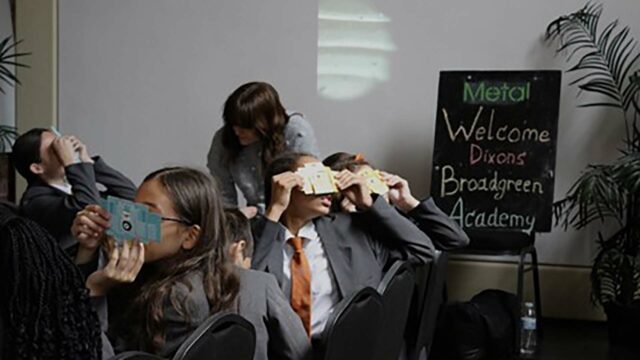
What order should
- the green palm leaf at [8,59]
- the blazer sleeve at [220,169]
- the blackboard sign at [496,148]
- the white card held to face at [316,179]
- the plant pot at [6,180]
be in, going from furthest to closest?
the plant pot at [6,180]
the green palm leaf at [8,59]
the blackboard sign at [496,148]
the blazer sleeve at [220,169]
the white card held to face at [316,179]

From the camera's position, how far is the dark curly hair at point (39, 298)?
1.27 meters

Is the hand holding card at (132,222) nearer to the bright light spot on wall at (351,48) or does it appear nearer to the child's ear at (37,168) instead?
the child's ear at (37,168)

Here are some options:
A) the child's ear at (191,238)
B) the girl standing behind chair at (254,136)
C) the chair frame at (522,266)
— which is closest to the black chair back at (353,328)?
the child's ear at (191,238)

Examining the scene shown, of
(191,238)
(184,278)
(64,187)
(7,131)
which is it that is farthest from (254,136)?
(7,131)

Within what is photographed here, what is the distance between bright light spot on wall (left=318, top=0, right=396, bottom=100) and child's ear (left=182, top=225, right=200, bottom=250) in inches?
138

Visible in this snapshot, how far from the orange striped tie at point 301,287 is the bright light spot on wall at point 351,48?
9.56 ft

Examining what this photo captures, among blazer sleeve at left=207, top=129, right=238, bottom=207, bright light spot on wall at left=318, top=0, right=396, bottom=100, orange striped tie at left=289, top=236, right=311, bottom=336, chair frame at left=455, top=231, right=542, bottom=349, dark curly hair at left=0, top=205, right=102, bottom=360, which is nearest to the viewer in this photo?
dark curly hair at left=0, top=205, right=102, bottom=360

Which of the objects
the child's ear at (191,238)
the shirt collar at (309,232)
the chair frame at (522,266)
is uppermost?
the child's ear at (191,238)

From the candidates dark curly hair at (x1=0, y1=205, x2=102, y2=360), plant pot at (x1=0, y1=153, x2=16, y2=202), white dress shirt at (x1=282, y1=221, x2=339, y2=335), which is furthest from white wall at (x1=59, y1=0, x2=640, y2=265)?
dark curly hair at (x1=0, y1=205, x2=102, y2=360)

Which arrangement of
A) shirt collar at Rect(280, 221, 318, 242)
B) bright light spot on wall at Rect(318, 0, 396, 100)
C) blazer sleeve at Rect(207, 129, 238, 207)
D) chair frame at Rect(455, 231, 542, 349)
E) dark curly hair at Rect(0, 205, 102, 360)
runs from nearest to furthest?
dark curly hair at Rect(0, 205, 102, 360)
shirt collar at Rect(280, 221, 318, 242)
blazer sleeve at Rect(207, 129, 238, 207)
chair frame at Rect(455, 231, 542, 349)
bright light spot on wall at Rect(318, 0, 396, 100)

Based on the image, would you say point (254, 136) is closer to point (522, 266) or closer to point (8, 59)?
point (522, 266)

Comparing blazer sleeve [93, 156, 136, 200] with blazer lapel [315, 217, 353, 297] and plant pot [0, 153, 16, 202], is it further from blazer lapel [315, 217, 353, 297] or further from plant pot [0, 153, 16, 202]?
plant pot [0, 153, 16, 202]

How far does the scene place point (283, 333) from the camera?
1972 mm

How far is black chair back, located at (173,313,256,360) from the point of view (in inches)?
56.6
